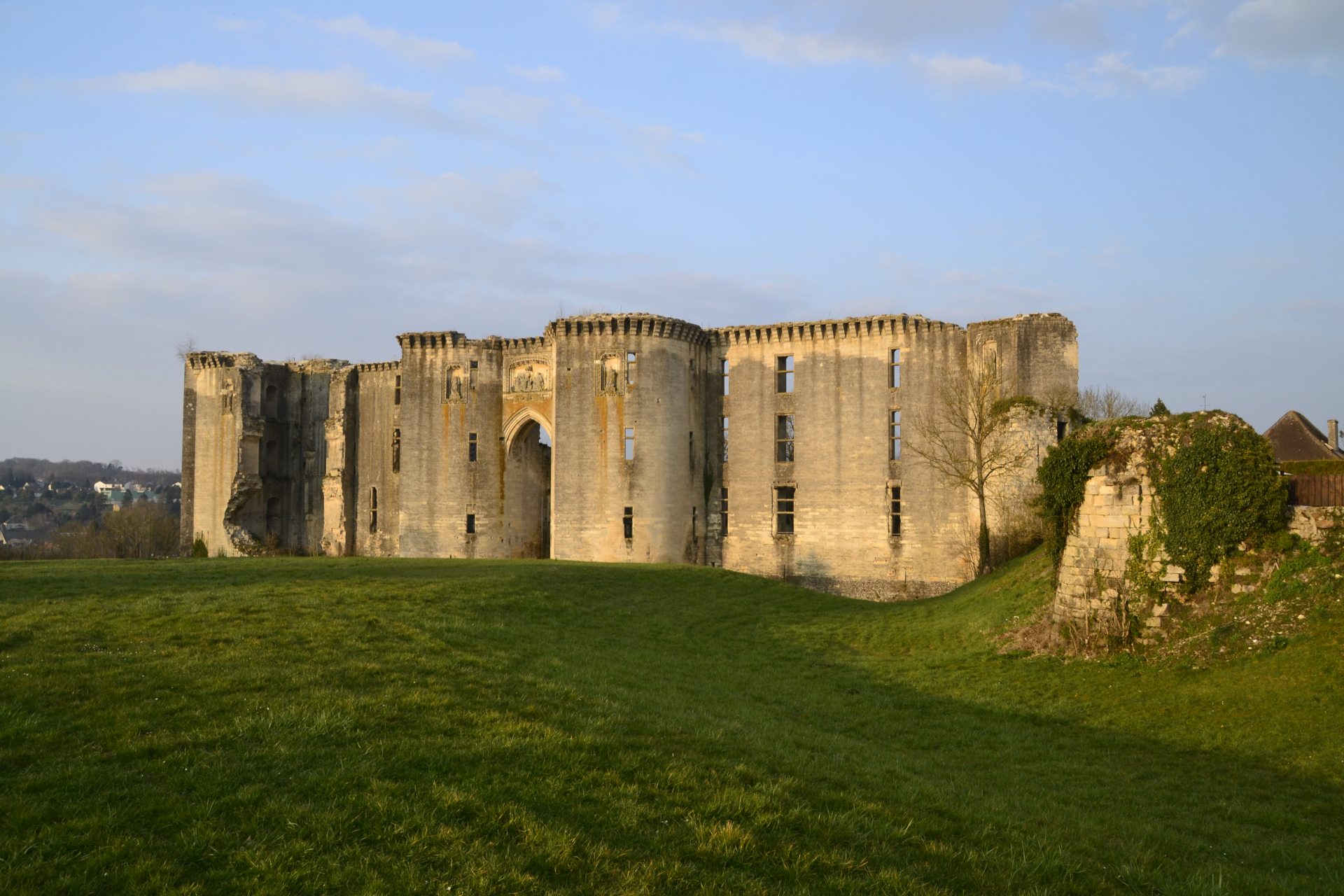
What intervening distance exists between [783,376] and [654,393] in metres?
6.19

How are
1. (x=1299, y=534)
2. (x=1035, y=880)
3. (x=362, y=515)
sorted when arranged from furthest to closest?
(x=362, y=515)
(x=1299, y=534)
(x=1035, y=880)

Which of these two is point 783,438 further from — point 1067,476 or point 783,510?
point 1067,476

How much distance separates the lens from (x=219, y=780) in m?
7.02

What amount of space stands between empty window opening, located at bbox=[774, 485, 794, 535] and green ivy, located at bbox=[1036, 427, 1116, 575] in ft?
58.4

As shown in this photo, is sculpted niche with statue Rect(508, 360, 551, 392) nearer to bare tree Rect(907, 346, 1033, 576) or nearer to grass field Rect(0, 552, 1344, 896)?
bare tree Rect(907, 346, 1033, 576)

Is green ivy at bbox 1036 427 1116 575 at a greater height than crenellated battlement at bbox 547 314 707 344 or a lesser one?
lesser

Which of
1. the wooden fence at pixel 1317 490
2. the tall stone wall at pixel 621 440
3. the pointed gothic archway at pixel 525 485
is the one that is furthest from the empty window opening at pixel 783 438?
the wooden fence at pixel 1317 490

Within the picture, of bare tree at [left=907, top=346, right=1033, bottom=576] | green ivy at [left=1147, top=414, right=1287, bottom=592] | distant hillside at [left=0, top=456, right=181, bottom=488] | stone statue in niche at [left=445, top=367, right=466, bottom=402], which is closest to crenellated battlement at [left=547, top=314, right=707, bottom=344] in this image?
stone statue in niche at [left=445, top=367, right=466, bottom=402]

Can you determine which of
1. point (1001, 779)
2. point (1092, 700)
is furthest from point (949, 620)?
point (1001, 779)

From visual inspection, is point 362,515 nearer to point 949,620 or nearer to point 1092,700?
point 949,620

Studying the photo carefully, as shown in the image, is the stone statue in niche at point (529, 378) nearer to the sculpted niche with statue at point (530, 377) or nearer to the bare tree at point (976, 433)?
the sculpted niche with statue at point (530, 377)

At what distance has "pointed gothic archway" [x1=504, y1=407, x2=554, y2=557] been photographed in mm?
40469

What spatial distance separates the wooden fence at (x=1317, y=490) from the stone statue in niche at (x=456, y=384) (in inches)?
1290

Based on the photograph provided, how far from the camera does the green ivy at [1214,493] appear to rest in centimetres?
1631
